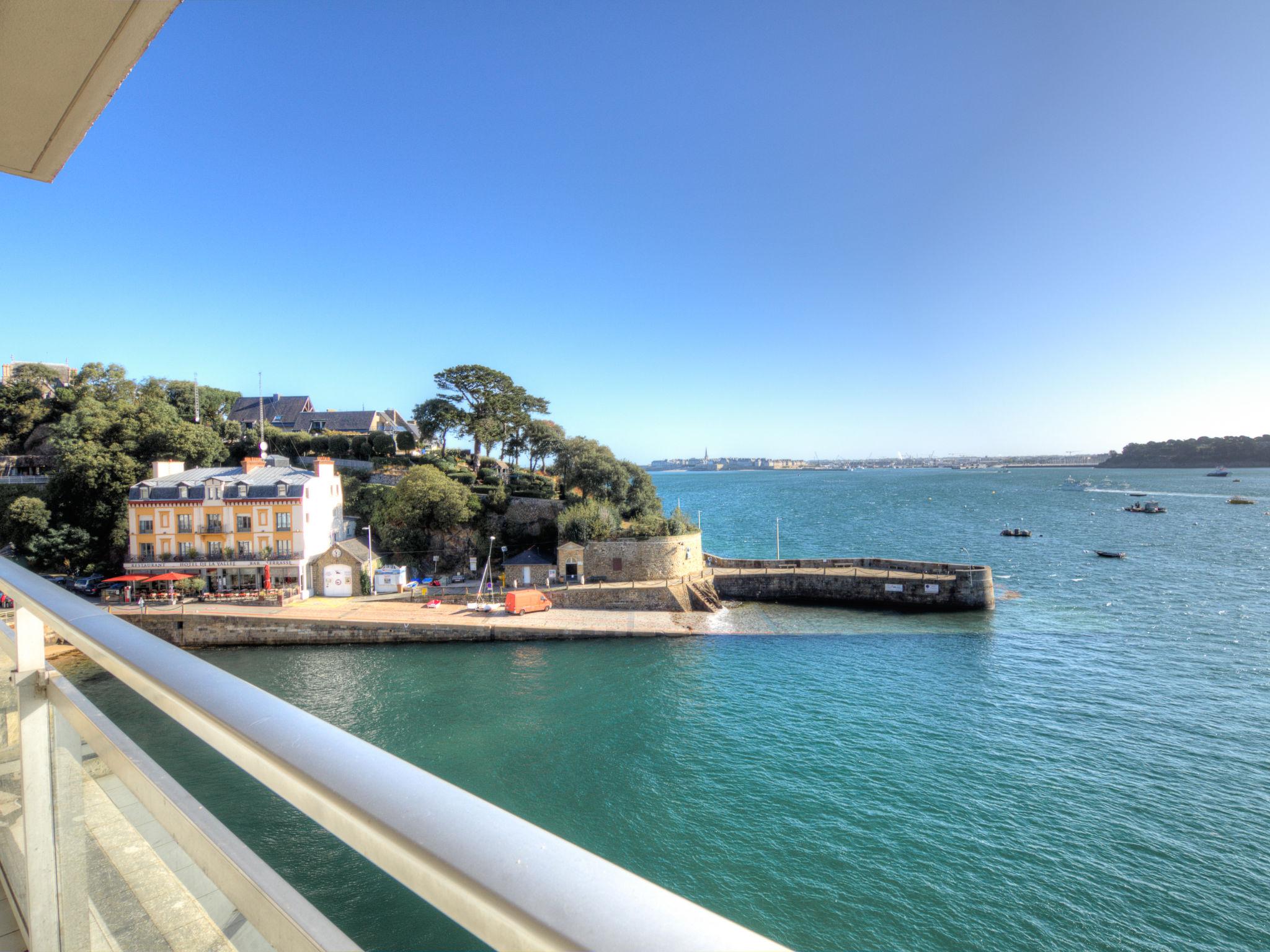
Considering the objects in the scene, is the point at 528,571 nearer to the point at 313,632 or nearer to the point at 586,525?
the point at 586,525

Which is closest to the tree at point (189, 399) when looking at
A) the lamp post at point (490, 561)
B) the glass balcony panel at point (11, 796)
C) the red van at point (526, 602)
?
the lamp post at point (490, 561)

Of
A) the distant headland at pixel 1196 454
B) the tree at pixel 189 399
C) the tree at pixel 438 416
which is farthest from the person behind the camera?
the distant headland at pixel 1196 454

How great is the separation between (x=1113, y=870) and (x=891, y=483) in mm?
129128

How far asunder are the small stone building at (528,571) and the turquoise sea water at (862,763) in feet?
16.5

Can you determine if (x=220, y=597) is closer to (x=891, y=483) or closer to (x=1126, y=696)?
(x=1126, y=696)

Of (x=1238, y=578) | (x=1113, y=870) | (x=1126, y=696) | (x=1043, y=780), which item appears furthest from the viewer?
(x=1238, y=578)

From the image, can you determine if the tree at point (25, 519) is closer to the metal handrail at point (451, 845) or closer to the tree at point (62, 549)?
the tree at point (62, 549)

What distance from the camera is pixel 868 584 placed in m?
27.0

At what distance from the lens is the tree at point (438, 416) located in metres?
32.8

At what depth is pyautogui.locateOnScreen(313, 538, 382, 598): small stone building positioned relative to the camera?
24.9 m

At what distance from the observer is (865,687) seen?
17.7m

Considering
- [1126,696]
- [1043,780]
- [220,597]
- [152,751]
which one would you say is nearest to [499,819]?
[1043,780]

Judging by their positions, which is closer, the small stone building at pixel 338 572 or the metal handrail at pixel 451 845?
the metal handrail at pixel 451 845

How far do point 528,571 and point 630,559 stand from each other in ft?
14.0
